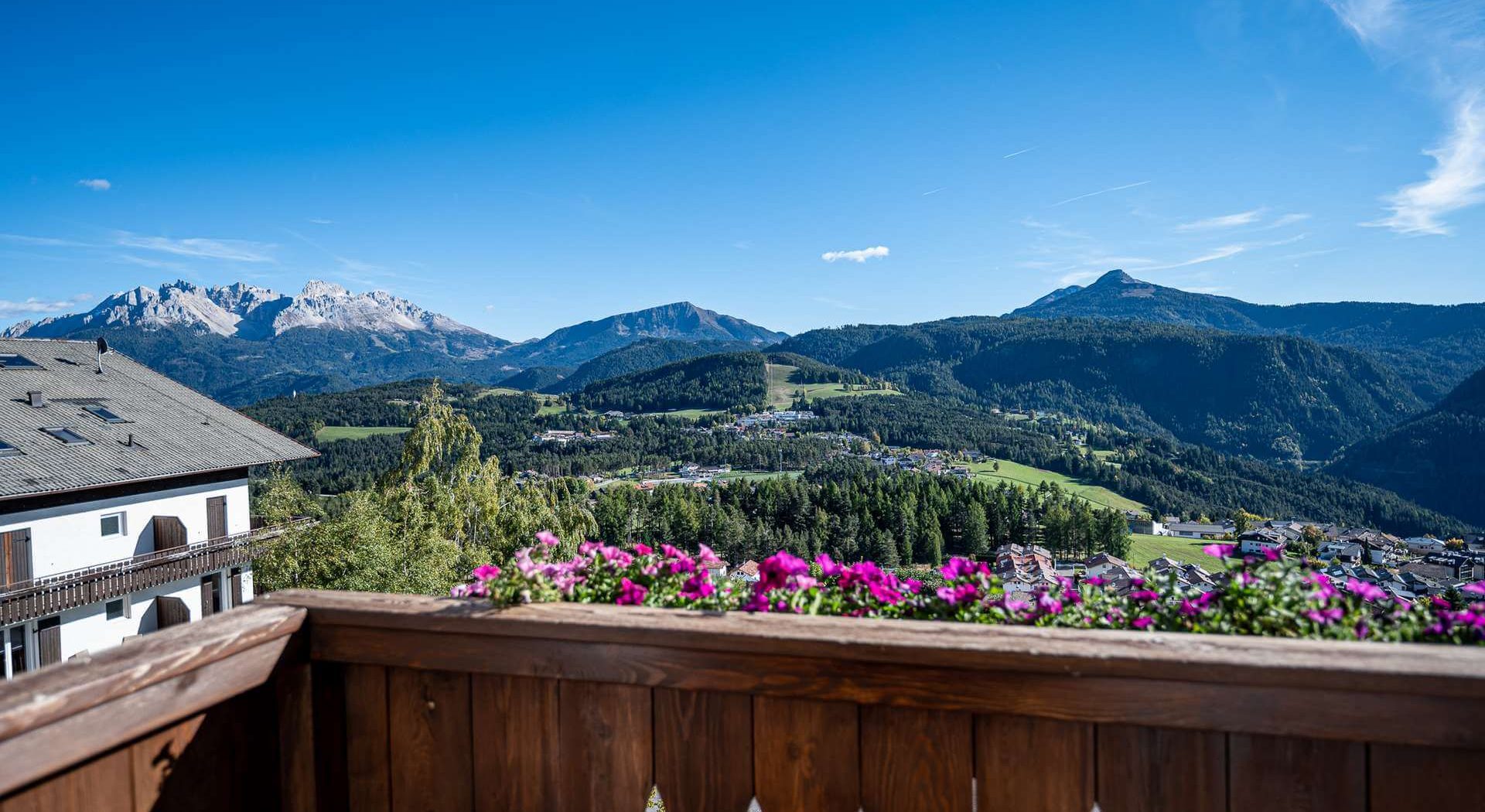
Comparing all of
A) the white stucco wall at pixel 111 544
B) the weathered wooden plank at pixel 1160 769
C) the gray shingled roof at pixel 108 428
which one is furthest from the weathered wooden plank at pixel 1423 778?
the gray shingled roof at pixel 108 428

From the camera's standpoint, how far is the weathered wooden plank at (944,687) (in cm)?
112

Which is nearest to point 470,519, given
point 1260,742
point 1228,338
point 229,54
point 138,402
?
point 138,402

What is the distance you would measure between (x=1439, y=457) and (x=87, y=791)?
166 m

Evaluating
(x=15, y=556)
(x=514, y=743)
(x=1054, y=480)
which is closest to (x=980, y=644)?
(x=514, y=743)

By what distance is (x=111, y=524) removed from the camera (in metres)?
13.0

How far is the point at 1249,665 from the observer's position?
1146 millimetres

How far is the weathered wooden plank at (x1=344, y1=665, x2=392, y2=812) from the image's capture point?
163cm

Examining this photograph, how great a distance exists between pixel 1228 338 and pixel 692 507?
188 metres

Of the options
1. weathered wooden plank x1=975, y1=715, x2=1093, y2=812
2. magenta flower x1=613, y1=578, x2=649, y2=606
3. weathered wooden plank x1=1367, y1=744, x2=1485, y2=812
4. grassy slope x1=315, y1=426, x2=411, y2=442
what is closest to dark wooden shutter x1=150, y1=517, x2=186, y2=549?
magenta flower x1=613, y1=578, x2=649, y2=606

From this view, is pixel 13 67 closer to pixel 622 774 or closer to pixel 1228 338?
pixel 622 774

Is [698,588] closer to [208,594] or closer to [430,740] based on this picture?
[430,740]

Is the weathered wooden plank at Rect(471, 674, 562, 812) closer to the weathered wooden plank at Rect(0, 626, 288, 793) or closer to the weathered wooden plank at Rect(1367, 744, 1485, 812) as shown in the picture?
the weathered wooden plank at Rect(0, 626, 288, 793)

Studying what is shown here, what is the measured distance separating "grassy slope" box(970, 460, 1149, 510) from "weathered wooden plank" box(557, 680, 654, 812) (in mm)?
92142

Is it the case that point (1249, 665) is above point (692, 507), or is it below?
above
